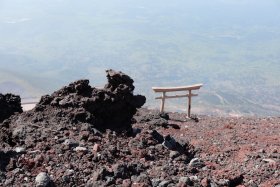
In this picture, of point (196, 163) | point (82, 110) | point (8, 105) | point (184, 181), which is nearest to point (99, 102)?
point (82, 110)

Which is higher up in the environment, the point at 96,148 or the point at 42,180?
the point at 96,148

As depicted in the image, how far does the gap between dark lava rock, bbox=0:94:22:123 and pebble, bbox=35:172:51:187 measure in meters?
5.19

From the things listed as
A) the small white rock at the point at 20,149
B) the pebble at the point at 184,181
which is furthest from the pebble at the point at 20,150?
the pebble at the point at 184,181

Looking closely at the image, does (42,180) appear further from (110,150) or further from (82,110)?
(82,110)

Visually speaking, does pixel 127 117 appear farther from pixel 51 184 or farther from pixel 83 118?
pixel 51 184

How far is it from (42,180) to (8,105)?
5.69 m

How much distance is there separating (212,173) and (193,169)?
721 millimetres

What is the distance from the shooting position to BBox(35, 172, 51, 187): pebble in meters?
8.10

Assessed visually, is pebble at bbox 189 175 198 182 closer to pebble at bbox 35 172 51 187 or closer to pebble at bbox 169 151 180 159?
pebble at bbox 169 151 180 159

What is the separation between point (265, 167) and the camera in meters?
11.2

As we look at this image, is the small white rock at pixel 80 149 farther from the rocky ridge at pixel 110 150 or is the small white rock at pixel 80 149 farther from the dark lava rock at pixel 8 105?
the dark lava rock at pixel 8 105

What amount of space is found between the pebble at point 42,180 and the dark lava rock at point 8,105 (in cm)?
519

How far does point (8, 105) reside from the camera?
1341 centimetres

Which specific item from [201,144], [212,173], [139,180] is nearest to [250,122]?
[201,144]
